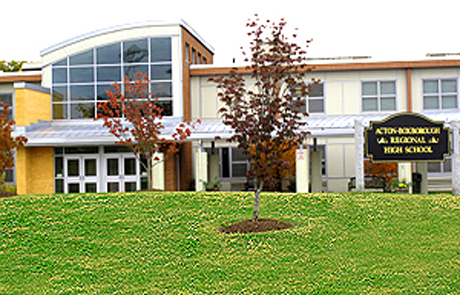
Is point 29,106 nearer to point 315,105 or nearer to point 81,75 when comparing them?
point 81,75

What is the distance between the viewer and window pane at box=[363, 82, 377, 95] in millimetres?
27797

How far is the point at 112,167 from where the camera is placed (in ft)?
86.8

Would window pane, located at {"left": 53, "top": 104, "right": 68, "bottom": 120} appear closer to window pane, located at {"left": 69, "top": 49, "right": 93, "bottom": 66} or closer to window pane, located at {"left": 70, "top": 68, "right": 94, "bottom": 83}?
window pane, located at {"left": 70, "top": 68, "right": 94, "bottom": 83}

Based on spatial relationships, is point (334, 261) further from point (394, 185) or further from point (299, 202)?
point (394, 185)

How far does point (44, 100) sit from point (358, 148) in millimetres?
15679

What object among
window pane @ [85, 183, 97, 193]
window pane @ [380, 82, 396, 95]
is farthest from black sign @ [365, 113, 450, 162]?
window pane @ [85, 183, 97, 193]

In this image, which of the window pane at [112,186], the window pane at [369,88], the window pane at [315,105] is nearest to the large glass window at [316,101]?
the window pane at [315,105]

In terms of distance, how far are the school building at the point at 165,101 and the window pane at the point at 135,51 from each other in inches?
1.9

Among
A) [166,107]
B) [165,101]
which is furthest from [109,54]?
[166,107]

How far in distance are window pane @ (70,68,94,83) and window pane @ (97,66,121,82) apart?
1.54 ft

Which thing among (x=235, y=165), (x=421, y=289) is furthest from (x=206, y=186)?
(x=421, y=289)

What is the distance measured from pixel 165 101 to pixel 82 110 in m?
4.25

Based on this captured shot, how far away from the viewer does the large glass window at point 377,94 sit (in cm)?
2778

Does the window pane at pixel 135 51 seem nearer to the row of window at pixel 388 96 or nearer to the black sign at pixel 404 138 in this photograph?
the row of window at pixel 388 96
